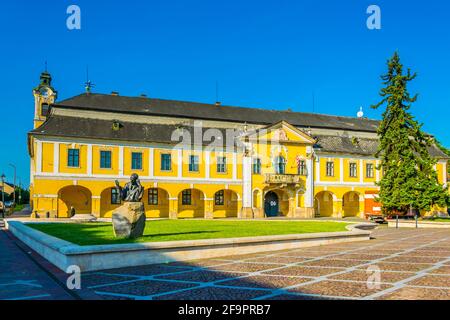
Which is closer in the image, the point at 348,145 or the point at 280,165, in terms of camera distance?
the point at 280,165

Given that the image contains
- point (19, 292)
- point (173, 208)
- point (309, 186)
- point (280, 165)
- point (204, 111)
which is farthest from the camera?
point (204, 111)

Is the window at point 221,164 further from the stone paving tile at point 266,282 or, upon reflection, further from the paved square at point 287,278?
the stone paving tile at point 266,282

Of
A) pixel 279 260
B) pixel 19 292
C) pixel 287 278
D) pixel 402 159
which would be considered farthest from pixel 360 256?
pixel 402 159

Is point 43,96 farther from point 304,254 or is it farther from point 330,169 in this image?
point 304,254

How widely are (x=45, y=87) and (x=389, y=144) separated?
39.8 metres

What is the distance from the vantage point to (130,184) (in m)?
14.3

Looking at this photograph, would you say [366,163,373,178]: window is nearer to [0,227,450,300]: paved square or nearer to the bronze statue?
[0,227,450,300]: paved square

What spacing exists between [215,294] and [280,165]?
3718 cm

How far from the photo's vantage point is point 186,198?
43.1 metres

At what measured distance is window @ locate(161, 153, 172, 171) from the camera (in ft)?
134

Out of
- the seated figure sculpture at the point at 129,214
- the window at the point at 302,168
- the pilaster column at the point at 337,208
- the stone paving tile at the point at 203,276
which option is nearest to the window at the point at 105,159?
the window at the point at 302,168

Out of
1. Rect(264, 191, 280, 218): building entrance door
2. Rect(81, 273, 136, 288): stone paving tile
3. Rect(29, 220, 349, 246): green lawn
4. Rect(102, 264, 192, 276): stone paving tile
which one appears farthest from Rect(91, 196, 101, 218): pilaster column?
Rect(81, 273, 136, 288): stone paving tile

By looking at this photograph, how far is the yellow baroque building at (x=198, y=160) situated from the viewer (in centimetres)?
3809

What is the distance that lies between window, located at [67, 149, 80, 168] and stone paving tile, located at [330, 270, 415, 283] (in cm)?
3132
